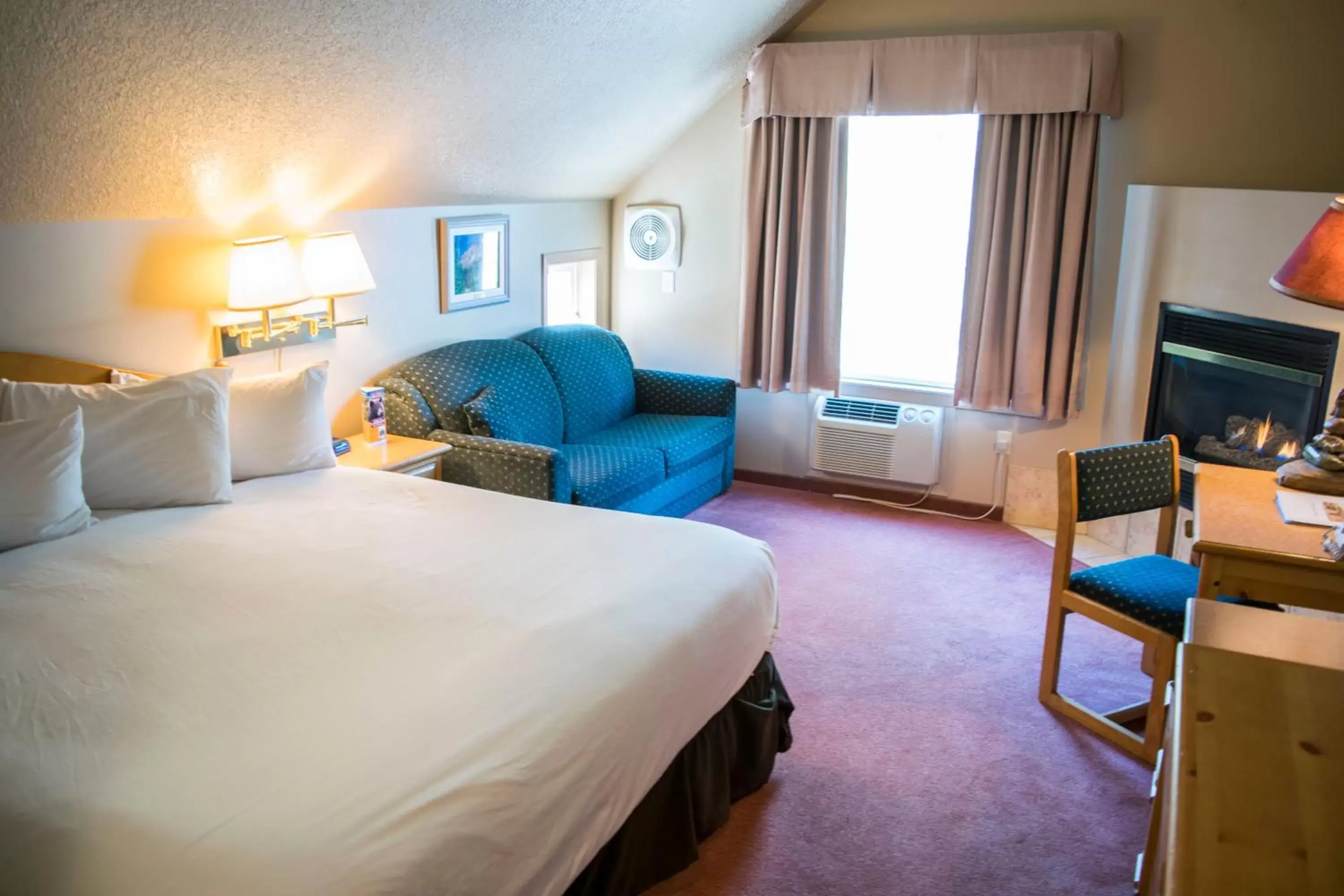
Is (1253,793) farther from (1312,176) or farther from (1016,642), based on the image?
(1312,176)

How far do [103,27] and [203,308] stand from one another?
4.05ft

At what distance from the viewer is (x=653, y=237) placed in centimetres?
547

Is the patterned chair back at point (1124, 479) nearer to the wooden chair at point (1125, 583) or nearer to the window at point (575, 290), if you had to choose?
the wooden chair at point (1125, 583)

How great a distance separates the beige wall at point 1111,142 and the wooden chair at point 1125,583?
1.17m

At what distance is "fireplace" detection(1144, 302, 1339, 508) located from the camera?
3611mm

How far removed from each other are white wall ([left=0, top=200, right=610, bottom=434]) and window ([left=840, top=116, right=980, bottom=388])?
5.56ft

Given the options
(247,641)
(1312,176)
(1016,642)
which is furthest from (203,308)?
(1312,176)

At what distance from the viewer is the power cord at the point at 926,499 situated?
16.5 feet

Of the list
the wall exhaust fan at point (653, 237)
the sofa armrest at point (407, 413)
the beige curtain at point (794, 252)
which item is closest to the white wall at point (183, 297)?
the sofa armrest at point (407, 413)

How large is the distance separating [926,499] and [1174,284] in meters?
1.56

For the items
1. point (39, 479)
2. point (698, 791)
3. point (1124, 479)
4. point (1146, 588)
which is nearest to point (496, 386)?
point (39, 479)

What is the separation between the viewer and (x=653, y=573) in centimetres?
254

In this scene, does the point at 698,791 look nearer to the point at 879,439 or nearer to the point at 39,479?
the point at 39,479

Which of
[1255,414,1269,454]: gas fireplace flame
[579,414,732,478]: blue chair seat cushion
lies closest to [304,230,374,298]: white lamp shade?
[579,414,732,478]: blue chair seat cushion
